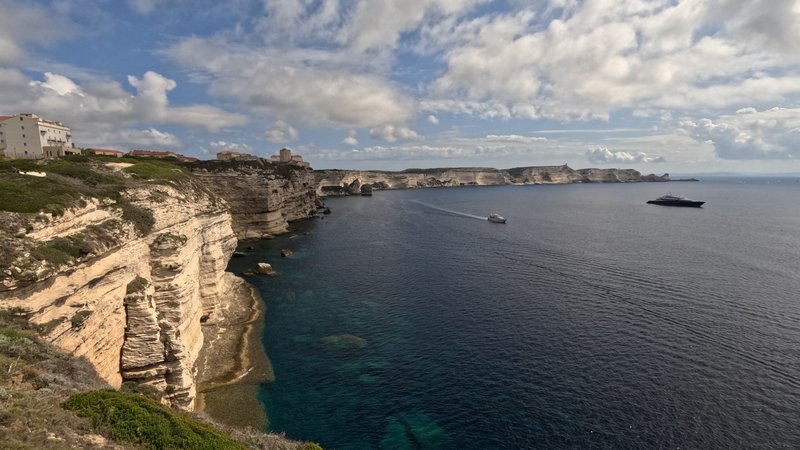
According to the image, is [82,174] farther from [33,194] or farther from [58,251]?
[58,251]

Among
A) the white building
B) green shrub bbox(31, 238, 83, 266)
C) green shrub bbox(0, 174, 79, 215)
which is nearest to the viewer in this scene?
green shrub bbox(31, 238, 83, 266)

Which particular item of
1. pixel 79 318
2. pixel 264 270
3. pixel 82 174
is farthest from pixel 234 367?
pixel 264 270

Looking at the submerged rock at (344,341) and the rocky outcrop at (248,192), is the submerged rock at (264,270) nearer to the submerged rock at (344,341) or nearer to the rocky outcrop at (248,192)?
the submerged rock at (344,341)

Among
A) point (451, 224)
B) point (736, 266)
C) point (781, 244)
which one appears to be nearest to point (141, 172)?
point (736, 266)

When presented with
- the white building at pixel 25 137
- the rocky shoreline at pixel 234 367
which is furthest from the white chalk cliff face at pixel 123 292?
the white building at pixel 25 137

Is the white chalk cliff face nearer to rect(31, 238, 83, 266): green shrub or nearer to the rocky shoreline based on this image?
rect(31, 238, 83, 266): green shrub

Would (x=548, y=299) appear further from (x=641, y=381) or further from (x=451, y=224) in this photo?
(x=451, y=224)

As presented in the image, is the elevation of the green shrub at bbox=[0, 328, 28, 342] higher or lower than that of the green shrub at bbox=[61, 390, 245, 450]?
higher

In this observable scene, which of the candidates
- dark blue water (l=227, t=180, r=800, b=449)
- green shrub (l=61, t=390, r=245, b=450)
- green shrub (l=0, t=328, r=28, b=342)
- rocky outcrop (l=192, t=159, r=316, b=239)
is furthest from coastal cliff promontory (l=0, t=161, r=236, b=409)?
rocky outcrop (l=192, t=159, r=316, b=239)
